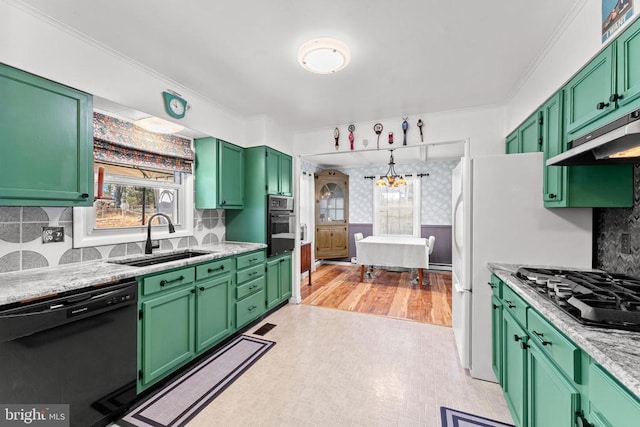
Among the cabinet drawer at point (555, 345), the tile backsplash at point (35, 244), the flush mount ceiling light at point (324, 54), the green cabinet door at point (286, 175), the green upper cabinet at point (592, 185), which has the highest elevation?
the flush mount ceiling light at point (324, 54)

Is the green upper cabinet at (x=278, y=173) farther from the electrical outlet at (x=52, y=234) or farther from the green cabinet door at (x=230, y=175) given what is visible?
the electrical outlet at (x=52, y=234)

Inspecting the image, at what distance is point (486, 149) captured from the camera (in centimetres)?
297

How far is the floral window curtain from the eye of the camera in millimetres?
2109

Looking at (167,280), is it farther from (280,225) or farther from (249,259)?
(280,225)

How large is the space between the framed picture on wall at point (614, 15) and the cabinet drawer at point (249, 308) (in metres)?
3.29

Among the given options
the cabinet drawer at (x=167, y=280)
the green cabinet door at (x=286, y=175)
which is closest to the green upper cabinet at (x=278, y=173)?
the green cabinet door at (x=286, y=175)

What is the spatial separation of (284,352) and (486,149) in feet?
9.85

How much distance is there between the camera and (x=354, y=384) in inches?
81.7

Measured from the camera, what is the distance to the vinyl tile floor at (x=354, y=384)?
175 centimetres

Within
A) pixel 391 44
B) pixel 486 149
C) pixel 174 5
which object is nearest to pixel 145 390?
pixel 174 5

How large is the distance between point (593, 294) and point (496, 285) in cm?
74

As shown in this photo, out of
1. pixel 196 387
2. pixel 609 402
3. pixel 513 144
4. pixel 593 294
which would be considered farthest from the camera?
pixel 513 144

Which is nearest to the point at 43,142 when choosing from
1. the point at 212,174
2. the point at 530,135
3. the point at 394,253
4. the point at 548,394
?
the point at 212,174
